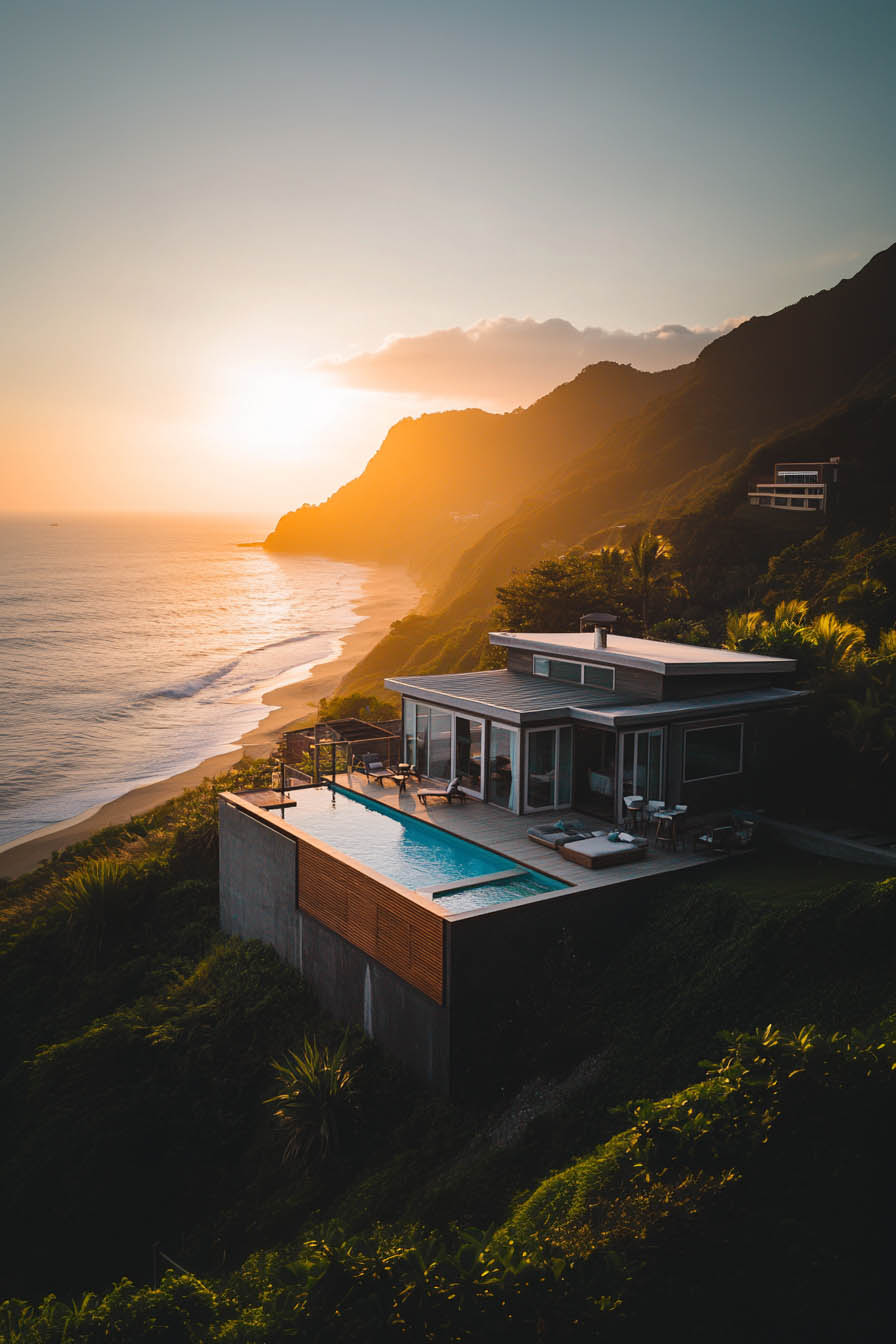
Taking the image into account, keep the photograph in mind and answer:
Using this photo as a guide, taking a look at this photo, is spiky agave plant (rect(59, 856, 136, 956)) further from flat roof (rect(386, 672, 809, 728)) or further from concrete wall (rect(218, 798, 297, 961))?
flat roof (rect(386, 672, 809, 728))

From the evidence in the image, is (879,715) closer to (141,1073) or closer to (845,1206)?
(845,1206)

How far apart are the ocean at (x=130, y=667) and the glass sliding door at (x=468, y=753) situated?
18.4 meters

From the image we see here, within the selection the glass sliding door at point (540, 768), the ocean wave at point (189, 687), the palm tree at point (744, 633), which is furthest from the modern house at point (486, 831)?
the ocean wave at point (189, 687)

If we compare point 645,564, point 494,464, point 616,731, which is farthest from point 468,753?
point 494,464

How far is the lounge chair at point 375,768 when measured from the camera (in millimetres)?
18500

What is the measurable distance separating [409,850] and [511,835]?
181 cm

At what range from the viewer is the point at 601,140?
33594mm

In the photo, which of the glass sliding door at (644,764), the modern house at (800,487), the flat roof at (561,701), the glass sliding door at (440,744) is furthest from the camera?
the modern house at (800,487)

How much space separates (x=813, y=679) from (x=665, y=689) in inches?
144

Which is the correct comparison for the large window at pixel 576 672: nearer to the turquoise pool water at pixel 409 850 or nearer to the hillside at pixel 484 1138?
the turquoise pool water at pixel 409 850

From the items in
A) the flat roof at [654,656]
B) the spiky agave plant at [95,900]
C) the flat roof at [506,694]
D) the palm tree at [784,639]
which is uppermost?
the palm tree at [784,639]

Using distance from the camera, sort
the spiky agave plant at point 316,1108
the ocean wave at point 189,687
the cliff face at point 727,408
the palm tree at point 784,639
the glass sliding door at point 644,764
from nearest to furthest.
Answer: the spiky agave plant at point 316,1108, the glass sliding door at point 644,764, the palm tree at point 784,639, the ocean wave at point 189,687, the cliff face at point 727,408

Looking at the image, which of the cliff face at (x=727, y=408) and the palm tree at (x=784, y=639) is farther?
the cliff face at (x=727, y=408)

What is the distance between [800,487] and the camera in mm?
47062
